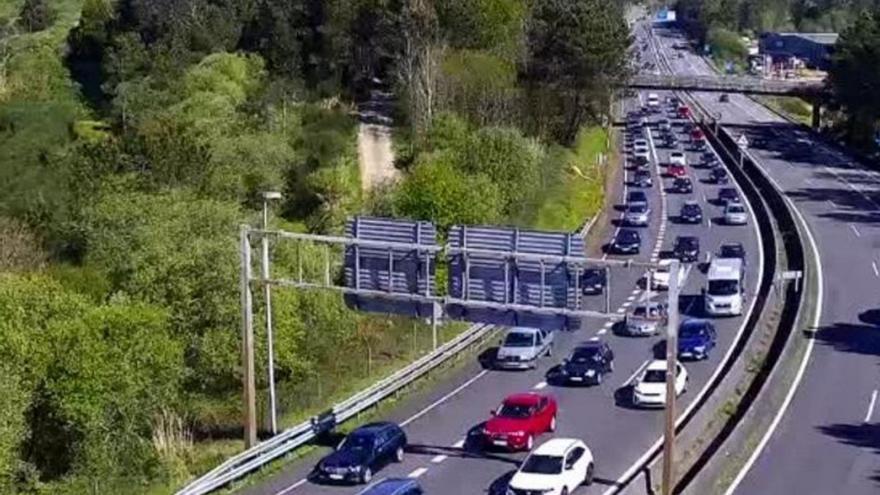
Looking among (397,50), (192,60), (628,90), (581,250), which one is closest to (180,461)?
(581,250)

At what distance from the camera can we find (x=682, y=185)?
85188 mm

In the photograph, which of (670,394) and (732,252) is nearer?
(670,394)

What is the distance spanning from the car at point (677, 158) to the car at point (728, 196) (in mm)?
13088

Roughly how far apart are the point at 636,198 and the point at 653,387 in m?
37.4

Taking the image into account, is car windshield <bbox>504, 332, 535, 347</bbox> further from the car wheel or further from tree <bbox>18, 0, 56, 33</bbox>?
tree <bbox>18, 0, 56, 33</bbox>

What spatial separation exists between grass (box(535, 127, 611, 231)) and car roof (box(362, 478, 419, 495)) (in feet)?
114

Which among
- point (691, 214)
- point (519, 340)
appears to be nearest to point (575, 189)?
point (691, 214)

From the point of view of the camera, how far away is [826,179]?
87.4 meters

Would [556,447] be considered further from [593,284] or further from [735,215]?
[735,215]

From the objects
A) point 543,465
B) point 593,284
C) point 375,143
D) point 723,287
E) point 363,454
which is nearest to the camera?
point 543,465

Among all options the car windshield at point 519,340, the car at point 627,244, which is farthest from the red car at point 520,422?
the car at point 627,244

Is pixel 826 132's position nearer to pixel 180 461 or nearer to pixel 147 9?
pixel 147 9

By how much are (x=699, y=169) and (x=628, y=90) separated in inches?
400

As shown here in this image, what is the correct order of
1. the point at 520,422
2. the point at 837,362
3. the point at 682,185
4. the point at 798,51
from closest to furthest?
the point at 520,422 < the point at 837,362 < the point at 682,185 < the point at 798,51
